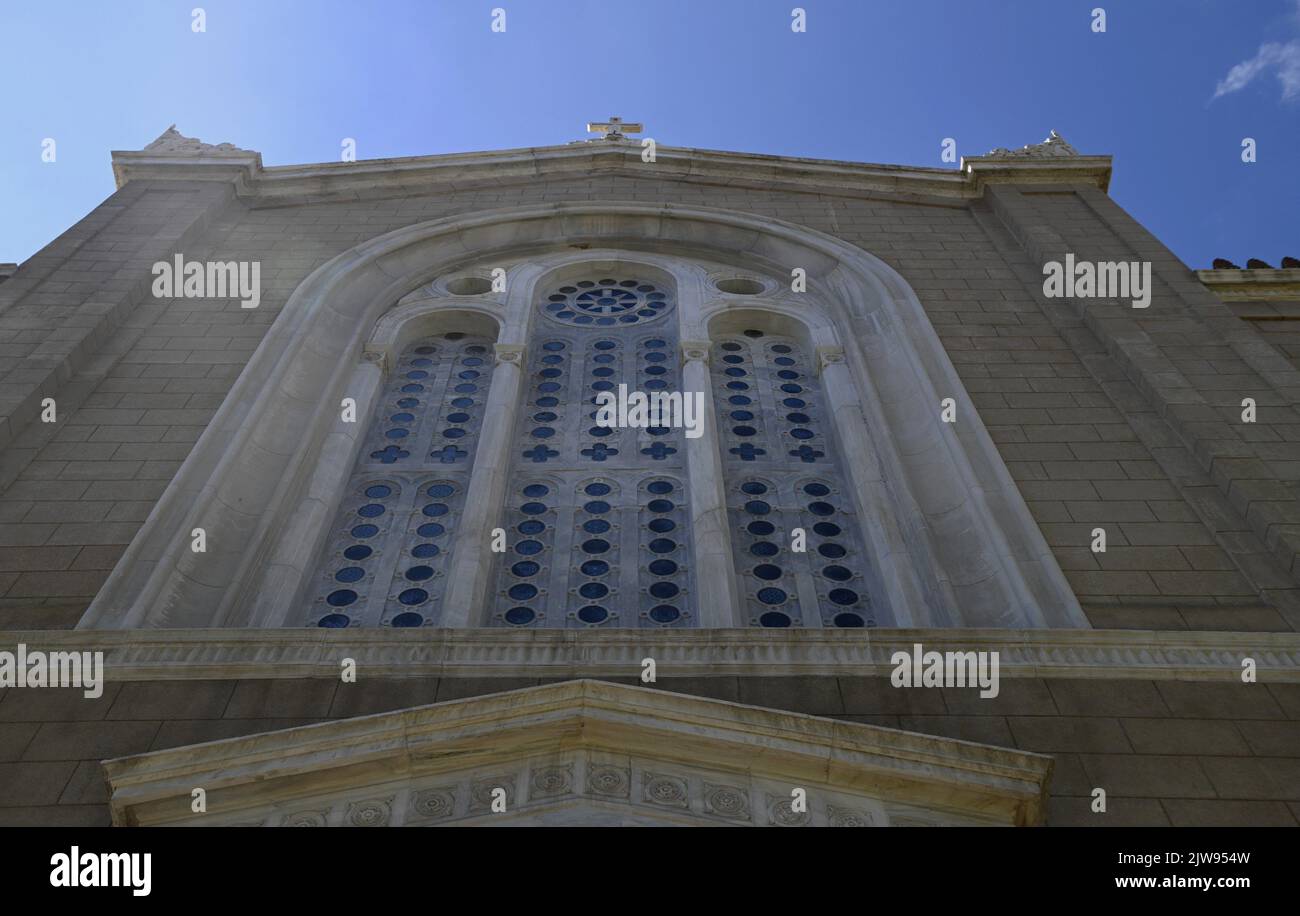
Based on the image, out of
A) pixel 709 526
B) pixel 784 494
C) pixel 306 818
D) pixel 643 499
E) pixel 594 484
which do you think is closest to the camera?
pixel 306 818

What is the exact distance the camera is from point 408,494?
1116 cm

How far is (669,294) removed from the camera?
1527cm

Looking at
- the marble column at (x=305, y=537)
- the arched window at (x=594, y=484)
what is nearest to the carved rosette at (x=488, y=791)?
the arched window at (x=594, y=484)

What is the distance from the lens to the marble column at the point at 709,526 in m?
9.30

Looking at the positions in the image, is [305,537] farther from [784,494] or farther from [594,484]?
[784,494]

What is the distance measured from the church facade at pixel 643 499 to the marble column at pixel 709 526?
48mm

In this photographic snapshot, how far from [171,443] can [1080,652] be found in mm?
7474

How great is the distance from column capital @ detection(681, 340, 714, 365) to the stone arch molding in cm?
3

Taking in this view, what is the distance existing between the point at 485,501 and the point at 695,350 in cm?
366

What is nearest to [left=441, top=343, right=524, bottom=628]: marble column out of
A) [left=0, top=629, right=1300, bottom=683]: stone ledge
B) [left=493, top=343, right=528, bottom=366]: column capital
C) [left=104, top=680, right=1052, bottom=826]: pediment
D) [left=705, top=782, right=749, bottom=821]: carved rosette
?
[left=493, top=343, right=528, bottom=366]: column capital

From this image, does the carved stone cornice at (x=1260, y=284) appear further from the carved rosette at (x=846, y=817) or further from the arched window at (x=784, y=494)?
the carved rosette at (x=846, y=817)

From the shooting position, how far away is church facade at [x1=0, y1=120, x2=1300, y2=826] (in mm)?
7051

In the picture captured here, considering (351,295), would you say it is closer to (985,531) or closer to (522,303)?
(522,303)

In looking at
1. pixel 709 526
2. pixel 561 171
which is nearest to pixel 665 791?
pixel 709 526
